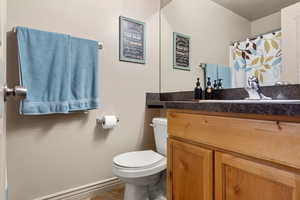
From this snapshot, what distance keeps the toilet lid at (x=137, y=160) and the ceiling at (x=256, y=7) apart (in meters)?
1.38

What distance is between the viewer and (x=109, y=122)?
1695 millimetres

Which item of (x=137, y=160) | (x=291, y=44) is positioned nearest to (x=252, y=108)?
(x=291, y=44)

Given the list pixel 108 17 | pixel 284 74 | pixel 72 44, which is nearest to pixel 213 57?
pixel 284 74

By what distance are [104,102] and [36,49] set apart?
0.70 meters

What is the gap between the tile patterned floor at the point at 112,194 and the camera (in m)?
1.69

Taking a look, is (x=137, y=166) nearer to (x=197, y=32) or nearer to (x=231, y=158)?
(x=231, y=158)

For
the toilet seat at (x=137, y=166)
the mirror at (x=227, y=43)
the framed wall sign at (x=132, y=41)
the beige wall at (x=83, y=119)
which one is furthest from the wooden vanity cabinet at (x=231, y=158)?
the framed wall sign at (x=132, y=41)

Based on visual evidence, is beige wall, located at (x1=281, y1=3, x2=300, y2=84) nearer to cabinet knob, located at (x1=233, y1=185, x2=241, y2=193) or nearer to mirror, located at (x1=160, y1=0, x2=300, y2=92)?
mirror, located at (x1=160, y1=0, x2=300, y2=92)

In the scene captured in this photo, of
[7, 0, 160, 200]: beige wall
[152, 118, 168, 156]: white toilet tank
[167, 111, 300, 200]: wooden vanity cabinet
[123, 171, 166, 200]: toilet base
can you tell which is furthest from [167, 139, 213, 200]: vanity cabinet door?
[7, 0, 160, 200]: beige wall

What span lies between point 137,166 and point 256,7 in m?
1.54

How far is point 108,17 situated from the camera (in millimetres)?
1793

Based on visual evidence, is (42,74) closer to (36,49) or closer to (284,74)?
(36,49)

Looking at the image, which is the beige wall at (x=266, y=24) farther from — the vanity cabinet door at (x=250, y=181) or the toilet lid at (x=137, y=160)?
the toilet lid at (x=137, y=160)

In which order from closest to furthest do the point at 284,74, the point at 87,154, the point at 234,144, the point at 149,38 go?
the point at 234,144, the point at 284,74, the point at 87,154, the point at 149,38
